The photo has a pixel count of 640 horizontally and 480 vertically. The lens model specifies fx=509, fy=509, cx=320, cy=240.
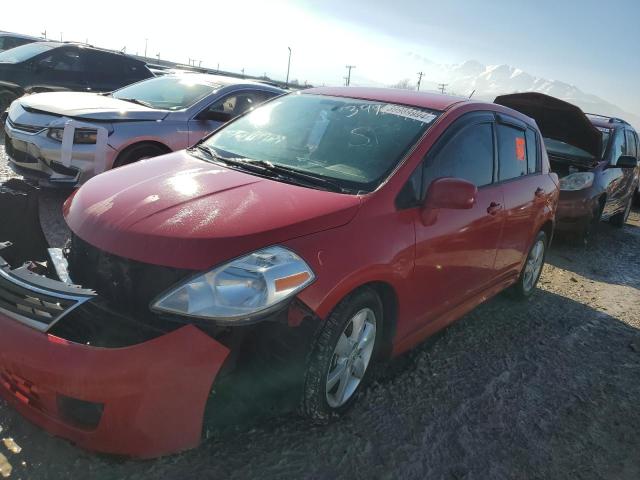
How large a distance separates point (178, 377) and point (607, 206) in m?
7.59

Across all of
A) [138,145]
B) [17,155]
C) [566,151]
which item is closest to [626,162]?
[566,151]

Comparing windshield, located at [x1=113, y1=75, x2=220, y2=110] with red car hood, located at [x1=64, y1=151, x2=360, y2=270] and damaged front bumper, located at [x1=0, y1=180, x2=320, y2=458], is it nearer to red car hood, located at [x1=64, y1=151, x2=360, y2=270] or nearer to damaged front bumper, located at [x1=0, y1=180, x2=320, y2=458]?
red car hood, located at [x1=64, y1=151, x2=360, y2=270]

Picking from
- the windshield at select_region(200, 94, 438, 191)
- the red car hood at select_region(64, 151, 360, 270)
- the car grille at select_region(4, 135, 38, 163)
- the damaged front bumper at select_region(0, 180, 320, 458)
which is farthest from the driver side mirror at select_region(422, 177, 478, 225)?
the car grille at select_region(4, 135, 38, 163)

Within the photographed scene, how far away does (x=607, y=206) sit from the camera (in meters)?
7.64

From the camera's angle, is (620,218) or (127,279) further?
(620,218)

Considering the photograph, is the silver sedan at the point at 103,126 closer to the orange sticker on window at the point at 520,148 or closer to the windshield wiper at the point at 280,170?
the windshield wiper at the point at 280,170

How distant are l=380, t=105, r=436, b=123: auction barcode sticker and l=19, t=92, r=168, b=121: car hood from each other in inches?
129

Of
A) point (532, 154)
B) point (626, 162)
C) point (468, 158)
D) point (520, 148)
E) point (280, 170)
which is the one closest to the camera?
point (280, 170)

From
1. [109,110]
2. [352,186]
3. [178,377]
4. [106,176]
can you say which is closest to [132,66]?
[109,110]

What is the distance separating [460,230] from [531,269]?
6.74 feet

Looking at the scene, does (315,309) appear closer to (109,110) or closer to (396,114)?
(396,114)

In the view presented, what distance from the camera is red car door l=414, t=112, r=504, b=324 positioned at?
9.45 feet

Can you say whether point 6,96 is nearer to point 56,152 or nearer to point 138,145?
point 56,152

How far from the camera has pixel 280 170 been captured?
2844 mm
